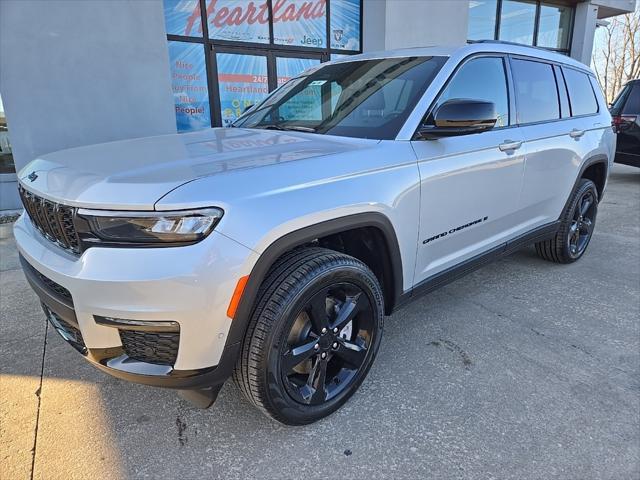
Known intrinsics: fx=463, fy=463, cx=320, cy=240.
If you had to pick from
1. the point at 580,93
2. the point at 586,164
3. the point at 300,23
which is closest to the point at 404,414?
the point at 586,164

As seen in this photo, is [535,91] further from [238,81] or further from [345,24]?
[345,24]

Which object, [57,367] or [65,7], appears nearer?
[57,367]

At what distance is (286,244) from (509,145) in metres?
2.00

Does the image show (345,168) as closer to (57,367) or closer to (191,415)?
(191,415)

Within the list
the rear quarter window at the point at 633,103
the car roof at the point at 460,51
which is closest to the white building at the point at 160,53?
the rear quarter window at the point at 633,103

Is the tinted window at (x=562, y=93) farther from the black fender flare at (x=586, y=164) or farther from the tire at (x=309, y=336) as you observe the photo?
the tire at (x=309, y=336)

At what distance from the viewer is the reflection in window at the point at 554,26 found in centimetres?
1323

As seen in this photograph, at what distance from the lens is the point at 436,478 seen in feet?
6.39

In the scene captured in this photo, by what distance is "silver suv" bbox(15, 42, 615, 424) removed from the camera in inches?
67.2

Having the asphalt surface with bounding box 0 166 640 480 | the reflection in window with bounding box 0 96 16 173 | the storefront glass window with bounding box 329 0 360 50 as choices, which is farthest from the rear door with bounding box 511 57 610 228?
the reflection in window with bounding box 0 96 16 173

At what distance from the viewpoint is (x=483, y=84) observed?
3072 mm

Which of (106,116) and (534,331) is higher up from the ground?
(106,116)

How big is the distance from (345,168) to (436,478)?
1.41 metres

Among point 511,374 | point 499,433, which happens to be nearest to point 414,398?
point 499,433
